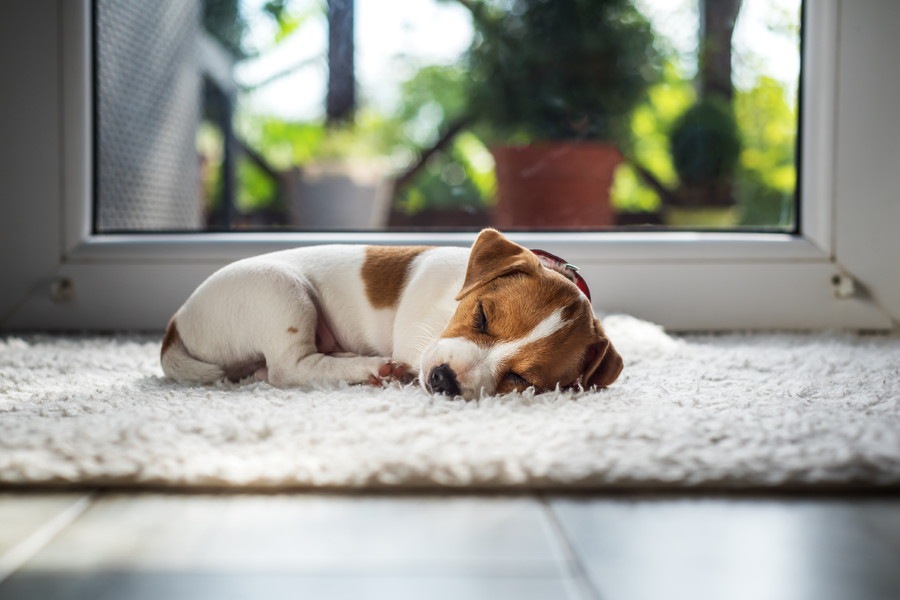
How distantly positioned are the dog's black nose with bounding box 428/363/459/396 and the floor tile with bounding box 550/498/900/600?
0.58 m

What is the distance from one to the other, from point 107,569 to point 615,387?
117cm

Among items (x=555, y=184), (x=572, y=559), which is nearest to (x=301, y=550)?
(x=572, y=559)

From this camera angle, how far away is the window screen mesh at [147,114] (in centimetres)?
291

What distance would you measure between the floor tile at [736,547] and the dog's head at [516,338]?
0.61m

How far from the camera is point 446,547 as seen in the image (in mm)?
917

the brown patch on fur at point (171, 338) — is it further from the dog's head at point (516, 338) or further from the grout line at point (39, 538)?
the grout line at point (39, 538)

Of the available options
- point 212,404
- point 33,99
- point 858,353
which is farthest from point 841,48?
point 33,99

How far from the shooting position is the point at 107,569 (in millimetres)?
863

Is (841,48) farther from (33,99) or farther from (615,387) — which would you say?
(33,99)

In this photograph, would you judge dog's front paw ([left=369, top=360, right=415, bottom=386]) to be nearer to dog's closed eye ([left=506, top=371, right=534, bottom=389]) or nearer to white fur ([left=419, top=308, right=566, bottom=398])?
white fur ([left=419, top=308, right=566, bottom=398])

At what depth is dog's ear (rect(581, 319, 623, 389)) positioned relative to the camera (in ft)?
5.67

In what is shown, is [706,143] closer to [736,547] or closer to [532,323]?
[532,323]

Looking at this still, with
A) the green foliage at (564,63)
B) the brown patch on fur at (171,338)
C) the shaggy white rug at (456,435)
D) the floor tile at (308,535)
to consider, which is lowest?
the floor tile at (308,535)

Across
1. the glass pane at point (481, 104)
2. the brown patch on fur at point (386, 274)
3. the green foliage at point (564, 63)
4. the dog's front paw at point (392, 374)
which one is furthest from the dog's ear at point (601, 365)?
the green foliage at point (564, 63)
